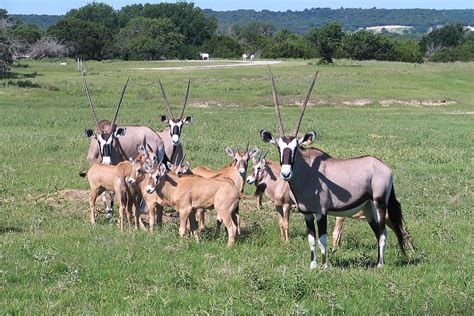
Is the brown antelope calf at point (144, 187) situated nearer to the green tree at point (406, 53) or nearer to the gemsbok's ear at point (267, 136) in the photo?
the gemsbok's ear at point (267, 136)

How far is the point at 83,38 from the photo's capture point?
121125 millimetres

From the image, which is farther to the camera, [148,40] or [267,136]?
[148,40]

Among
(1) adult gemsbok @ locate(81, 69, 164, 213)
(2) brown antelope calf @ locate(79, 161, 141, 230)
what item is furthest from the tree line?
(2) brown antelope calf @ locate(79, 161, 141, 230)

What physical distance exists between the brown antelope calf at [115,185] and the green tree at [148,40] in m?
109

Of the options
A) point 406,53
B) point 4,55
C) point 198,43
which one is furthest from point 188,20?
point 4,55

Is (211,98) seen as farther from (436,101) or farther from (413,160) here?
(413,160)

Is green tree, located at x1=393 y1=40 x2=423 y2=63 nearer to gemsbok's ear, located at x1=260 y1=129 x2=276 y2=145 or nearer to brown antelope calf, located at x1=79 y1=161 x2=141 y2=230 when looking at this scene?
brown antelope calf, located at x1=79 y1=161 x2=141 y2=230

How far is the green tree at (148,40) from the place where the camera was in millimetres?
123375

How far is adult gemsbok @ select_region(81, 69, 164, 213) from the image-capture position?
1703 cm

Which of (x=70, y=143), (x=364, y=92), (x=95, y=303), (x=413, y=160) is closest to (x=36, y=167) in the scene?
(x=70, y=143)

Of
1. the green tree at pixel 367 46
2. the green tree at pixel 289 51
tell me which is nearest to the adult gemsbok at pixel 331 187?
the green tree at pixel 367 46

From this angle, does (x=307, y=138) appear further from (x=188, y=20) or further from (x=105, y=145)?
(x=188, y=20)

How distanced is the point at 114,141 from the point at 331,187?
7989 millimetres

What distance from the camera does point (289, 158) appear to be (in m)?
10.9
